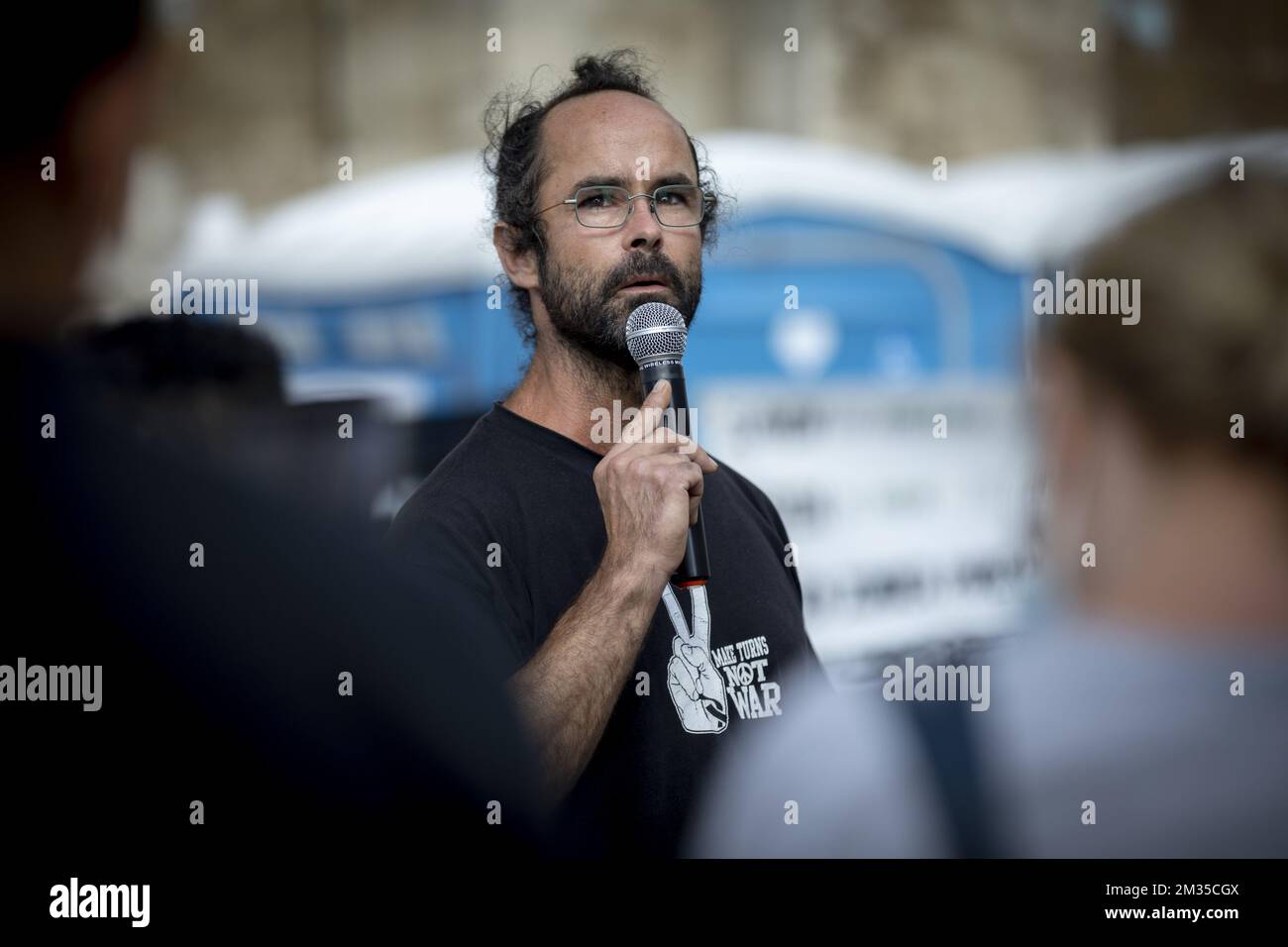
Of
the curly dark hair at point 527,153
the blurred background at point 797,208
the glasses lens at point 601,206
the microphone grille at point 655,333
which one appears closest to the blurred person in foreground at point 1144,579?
the microphone grille at point 655,333

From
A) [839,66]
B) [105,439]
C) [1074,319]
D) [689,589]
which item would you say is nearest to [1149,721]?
[1074,319]

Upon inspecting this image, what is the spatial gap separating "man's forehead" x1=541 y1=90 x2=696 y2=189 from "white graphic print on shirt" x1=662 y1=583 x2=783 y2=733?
0.75 m

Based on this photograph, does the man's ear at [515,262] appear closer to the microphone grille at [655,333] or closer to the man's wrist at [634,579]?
the microphone grille at [655,333]

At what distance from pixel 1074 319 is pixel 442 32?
5.18m

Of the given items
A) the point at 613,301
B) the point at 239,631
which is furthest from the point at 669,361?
the point at 239,631

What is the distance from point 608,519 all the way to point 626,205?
632mm

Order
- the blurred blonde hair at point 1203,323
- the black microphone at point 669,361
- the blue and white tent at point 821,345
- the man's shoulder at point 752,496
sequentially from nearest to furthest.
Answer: the blurred blonde hair at point 1203,323 → the black microphone at point 669,361 → the man's shoulder at point 752,496 → the blue and white tent at point 821,345

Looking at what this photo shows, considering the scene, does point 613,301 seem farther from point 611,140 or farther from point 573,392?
point 611,140

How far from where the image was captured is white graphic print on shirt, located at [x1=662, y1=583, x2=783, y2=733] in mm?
1857

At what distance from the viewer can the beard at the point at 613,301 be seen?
82.6 inches

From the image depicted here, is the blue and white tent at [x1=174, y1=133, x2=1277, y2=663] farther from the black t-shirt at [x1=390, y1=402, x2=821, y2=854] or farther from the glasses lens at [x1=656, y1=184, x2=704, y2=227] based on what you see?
→ the black t-shirt at [x1=390, y1=402, x2=821, y2=854]

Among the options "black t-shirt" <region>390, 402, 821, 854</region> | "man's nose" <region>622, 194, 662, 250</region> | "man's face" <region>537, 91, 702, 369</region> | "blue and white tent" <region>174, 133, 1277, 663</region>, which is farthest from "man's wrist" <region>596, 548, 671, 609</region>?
"blue and white tent" <region>174, 133, 1277, 663</region>
